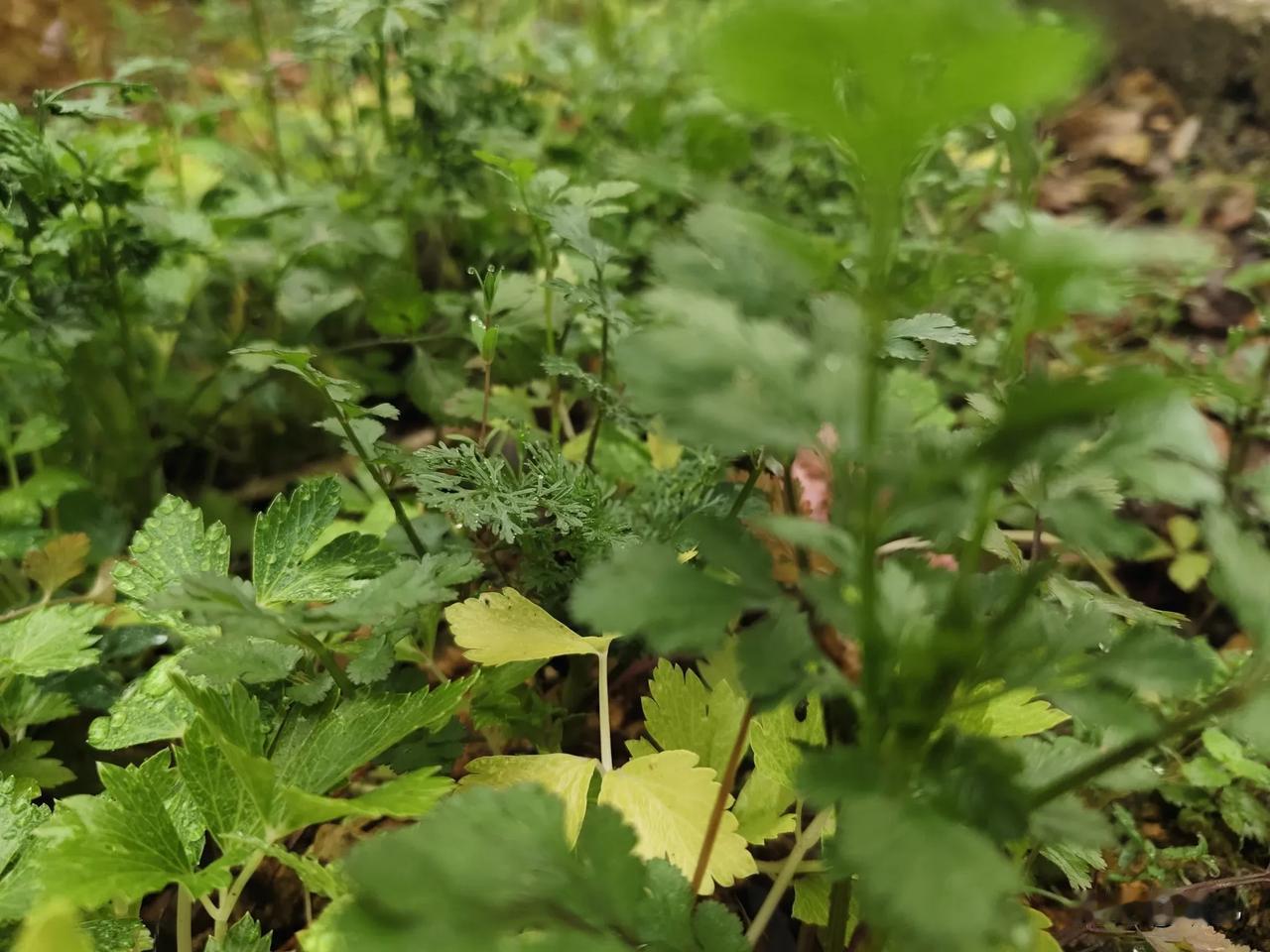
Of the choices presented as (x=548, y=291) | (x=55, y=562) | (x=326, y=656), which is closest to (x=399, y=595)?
(x=326, y=656)

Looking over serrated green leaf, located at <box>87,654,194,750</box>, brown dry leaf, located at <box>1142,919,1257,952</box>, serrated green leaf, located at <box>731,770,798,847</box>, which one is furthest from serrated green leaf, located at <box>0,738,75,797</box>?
brown dry leaf, located at <box>1142,919,1257,952</box>

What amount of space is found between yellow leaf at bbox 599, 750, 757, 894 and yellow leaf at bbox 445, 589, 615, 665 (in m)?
0.10

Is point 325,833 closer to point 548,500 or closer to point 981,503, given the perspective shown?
point 548,500

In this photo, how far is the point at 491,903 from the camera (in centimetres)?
38

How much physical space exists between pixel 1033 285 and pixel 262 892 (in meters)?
0.76

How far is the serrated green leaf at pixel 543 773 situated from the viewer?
606mm

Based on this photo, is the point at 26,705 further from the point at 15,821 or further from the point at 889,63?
the point at 889,63

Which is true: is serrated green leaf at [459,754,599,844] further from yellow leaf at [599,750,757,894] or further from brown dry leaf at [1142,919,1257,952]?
brown dry leaf at [1142,919,1257,952]

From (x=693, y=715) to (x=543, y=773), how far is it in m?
0.13

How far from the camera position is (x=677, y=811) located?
1.89 feet

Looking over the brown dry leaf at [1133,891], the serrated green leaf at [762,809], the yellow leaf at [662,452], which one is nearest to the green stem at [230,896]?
the serrated green leaf at [762,809]

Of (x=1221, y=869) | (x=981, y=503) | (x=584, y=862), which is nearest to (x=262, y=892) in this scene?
(x=584, y=862)

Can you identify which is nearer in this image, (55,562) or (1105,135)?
(55,562)

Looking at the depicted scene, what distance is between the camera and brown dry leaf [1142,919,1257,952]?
62 cm
